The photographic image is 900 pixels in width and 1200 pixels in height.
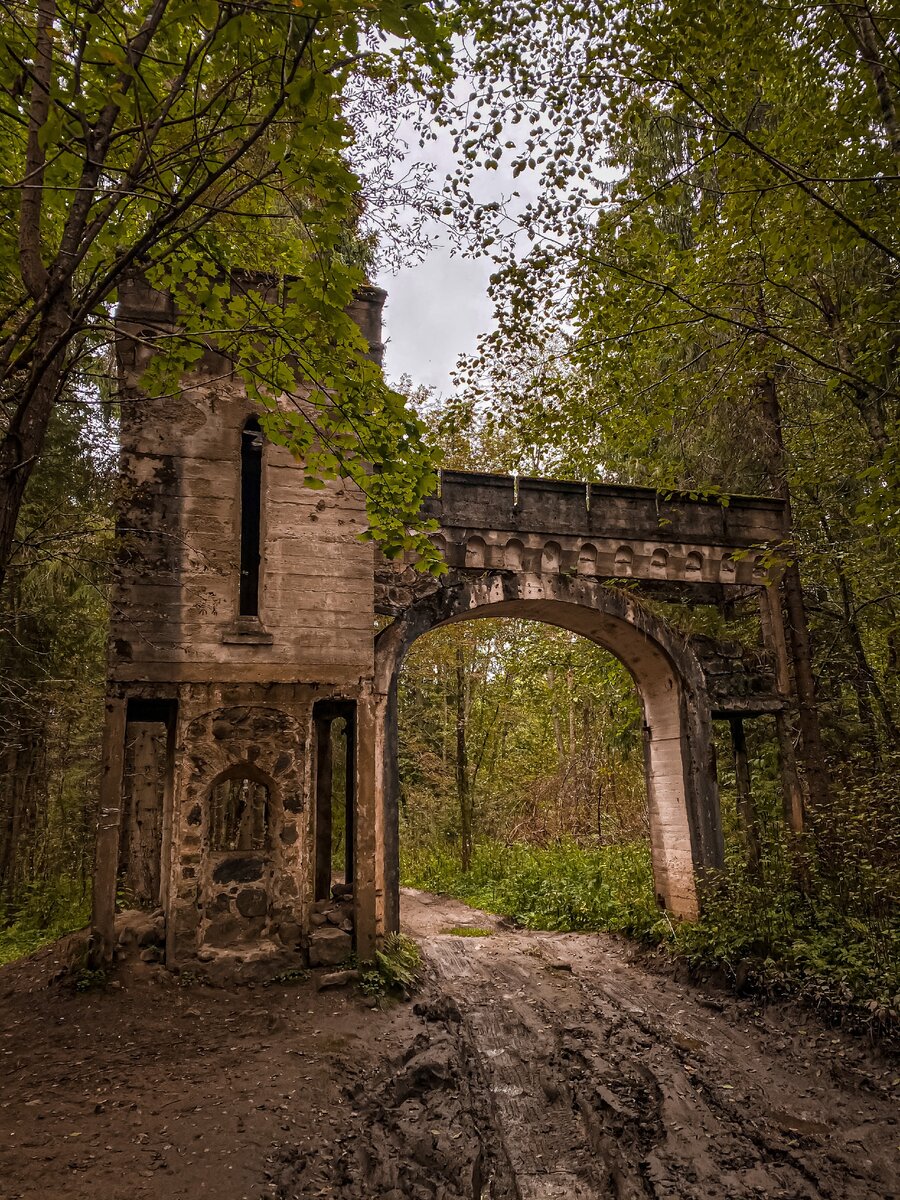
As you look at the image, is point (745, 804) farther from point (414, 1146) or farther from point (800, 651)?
point (414, 1146)

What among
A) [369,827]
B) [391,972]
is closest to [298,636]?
[369,827]

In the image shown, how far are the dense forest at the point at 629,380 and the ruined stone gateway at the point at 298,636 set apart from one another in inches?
34.5

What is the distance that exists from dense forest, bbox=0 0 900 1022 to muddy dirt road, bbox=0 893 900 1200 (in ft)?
4.35

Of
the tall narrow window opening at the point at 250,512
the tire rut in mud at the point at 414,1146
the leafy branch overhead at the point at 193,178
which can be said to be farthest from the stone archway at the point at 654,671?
the leafy branch overhead at the point at 193,178

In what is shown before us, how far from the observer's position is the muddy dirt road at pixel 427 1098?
4.80 metres

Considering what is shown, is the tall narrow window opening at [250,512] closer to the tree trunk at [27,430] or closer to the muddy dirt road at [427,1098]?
the muddy dirt road at [427,1098]

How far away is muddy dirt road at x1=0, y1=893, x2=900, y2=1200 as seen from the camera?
4.80 m

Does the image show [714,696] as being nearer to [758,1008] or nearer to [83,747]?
[758,1008]

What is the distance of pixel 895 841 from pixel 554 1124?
16.7ft

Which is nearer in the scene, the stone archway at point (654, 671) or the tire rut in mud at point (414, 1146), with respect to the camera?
the tire rut in mud at point (414, 1146)

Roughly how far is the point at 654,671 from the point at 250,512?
265 inches

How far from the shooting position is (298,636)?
8.83 m

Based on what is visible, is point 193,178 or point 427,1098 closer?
point 193,178

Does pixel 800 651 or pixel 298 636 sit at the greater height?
pixel 298 636
